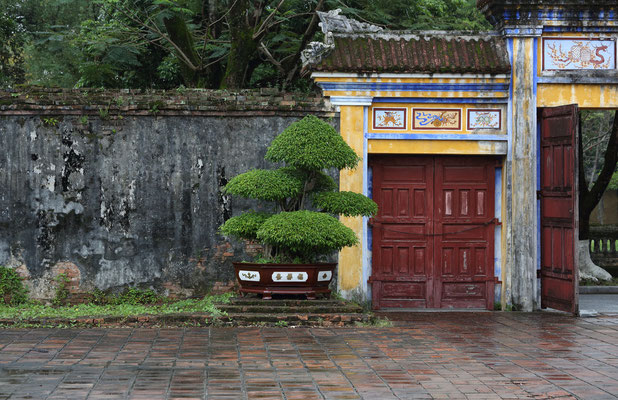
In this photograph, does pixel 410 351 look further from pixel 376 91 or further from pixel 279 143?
pixel 376 91

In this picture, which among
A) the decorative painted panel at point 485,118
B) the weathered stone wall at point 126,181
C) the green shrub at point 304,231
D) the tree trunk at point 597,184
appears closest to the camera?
the green shrub at point 304,231

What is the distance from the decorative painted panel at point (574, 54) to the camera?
11586 millimetres

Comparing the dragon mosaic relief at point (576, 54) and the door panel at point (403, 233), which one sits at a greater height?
the dragon mosaic relief at point (576, 54)

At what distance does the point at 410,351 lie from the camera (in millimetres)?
8344

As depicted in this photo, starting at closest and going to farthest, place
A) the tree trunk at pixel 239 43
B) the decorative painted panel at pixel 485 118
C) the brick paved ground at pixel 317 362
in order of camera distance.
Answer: the brick paved ground at pixel 317 362, the decorative painted panel at pixel 485 118, the tree trunk at pixel 239 43

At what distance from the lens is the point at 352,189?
11.4 meters

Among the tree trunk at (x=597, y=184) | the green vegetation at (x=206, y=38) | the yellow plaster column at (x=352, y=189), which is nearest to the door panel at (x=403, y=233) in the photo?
the yellow plaster column at (x=352, y=189)

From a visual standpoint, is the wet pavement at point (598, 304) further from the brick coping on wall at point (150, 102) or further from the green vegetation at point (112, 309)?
the green vegetation at point (112, 309)

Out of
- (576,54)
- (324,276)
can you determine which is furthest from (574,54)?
(324,276)

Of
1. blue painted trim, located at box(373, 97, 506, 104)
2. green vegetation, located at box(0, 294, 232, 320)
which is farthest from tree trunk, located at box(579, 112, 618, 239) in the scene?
green vegetation, located at box(0, 294, 232, 320)

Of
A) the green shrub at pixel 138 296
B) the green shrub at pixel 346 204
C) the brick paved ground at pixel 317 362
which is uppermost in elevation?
the green shrub at pixel 346 204

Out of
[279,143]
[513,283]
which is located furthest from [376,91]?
[513,283]

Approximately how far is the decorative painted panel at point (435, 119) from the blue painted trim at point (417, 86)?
30cm

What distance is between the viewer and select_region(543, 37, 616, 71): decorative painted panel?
38.0 feet
